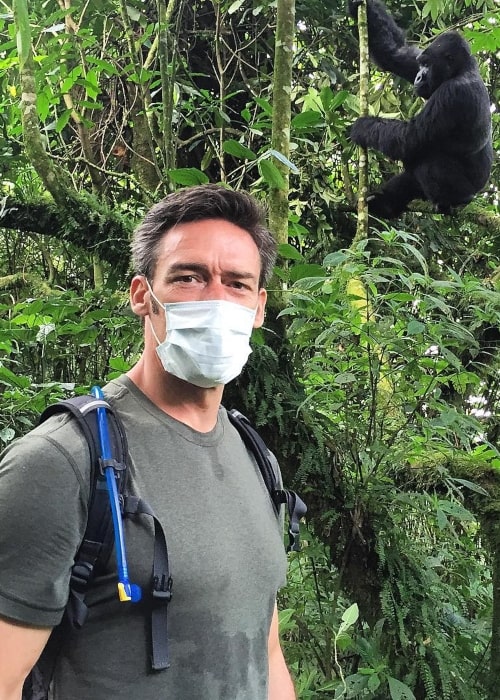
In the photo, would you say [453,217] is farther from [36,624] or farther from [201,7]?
[36,624]

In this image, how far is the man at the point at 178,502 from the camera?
0.84 metres

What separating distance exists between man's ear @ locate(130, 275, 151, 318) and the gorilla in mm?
3093

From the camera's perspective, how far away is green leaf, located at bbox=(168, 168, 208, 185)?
1707 millimetres

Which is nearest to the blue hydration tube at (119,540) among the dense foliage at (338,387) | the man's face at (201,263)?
the man's face at (201,263)

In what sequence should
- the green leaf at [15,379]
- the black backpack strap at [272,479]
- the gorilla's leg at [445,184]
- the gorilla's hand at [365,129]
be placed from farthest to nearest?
the gorilla's leg at [445,184]
the gorilla's hand at [365,129]
the green leaf at [15,379]
the black backpack strap at [272,479]

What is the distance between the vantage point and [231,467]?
1.18 meters

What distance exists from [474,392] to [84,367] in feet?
7.52

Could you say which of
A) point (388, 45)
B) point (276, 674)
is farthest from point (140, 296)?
point (388, 45)

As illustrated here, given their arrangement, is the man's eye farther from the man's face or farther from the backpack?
the backpack

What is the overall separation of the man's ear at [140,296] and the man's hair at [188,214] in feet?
0.06

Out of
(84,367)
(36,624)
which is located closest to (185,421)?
(36,624)

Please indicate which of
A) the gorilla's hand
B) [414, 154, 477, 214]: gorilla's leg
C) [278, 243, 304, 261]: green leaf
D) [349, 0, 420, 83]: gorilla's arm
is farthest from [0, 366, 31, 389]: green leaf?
[349, 0, 420, 83]: gorilla's arm

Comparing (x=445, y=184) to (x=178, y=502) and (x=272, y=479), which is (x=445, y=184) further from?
(x=178, y=502)

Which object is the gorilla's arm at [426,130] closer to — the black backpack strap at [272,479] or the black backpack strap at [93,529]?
the black backpack strap at [272,479]
